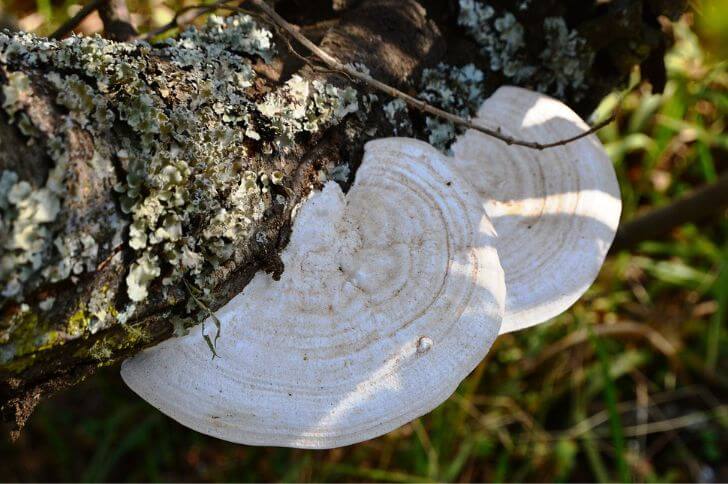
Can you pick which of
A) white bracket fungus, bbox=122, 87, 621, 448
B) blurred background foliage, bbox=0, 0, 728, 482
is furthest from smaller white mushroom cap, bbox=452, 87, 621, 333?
blurred background foliage, bbox=0, 0, 728, 482

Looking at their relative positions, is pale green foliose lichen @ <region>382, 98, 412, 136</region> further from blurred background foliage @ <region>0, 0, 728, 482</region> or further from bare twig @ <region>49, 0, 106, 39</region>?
blurred background foliage @ <region>0, 0, 728, 482</region>

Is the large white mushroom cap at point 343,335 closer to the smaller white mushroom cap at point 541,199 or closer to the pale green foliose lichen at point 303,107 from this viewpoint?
the pale green foliose lichen at point 303,107

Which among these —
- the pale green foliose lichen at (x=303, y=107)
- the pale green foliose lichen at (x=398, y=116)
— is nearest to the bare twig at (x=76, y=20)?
the pale green foliose lichen at (x=303, y=107)

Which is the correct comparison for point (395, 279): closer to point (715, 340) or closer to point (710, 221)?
point (715, 340)

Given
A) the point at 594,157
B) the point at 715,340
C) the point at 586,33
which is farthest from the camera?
the point at 715,340

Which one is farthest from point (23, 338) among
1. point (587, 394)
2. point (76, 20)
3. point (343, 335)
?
point (587, 394)

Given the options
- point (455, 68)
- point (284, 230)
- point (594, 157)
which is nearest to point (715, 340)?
point (594, 157)

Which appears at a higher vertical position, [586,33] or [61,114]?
[61,114]
